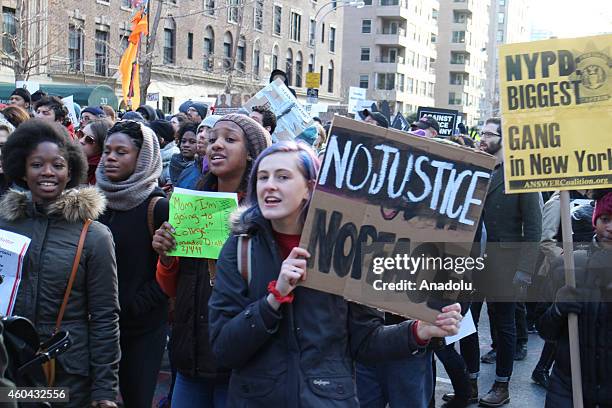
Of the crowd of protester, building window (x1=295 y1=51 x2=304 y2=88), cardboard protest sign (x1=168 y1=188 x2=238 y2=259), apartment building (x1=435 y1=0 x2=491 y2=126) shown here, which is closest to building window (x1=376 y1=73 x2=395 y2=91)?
apartment building (x1=435 y1=0 x2=491 y2=126)

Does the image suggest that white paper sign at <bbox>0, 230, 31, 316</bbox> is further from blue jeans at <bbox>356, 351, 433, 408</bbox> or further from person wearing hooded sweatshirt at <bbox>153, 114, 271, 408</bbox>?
blue jeans at <bbox>356, 351, 433, 408</bbox>

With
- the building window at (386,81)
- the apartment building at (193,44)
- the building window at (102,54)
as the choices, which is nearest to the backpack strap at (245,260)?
the apartment building at (193,44)

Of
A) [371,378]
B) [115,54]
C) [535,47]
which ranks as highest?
[115,54]

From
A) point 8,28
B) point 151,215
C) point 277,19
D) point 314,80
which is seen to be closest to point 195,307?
point 151,215

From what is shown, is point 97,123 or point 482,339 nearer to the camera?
point 97,123

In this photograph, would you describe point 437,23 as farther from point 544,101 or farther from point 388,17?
point 544,101

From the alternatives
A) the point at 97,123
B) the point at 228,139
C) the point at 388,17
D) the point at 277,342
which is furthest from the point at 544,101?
the point at 388,17

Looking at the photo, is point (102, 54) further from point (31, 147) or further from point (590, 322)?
point (590, 322)

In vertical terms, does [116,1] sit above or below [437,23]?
below

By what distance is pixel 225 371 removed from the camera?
3.71m

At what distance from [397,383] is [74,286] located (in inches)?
76.7

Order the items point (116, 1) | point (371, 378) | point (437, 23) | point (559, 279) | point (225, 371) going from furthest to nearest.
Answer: point (437, 23)
point (116, 1)
point (371, 378)
point (559, 279)
point (225, 371)

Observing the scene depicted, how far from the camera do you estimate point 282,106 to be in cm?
834

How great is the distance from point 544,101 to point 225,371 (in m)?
2.11
